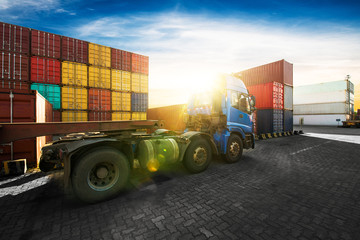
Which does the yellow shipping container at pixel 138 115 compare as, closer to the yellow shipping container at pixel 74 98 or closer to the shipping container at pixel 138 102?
the shipping container at pixel 138 102

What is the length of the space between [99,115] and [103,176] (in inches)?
327

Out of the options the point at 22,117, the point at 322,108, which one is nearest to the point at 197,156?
the point at 22,117

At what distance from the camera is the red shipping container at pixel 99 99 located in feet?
34.8

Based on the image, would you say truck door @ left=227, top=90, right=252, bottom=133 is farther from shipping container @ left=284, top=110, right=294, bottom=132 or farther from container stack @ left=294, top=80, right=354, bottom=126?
container stack @ left=294, top=80, right=354, bottom=126

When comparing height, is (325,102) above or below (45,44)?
below

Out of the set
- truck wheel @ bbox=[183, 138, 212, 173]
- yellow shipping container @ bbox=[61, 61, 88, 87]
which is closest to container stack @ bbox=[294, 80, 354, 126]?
truck wheel @ bbox=[183, 138, 212, 173]

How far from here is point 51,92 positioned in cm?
945

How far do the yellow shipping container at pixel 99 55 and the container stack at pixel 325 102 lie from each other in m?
33.0

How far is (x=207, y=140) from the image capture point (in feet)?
19.1

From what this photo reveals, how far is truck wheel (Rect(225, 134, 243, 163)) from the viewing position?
6320 millimetres

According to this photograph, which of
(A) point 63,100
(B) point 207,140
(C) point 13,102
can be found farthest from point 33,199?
(A) point 63,100

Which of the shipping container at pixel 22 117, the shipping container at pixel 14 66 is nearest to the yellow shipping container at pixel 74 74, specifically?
the shipping container at pixel 14 66

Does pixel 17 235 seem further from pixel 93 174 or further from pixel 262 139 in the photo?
pixel 262 139

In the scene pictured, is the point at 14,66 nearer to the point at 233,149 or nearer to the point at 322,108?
the point at 233,149
